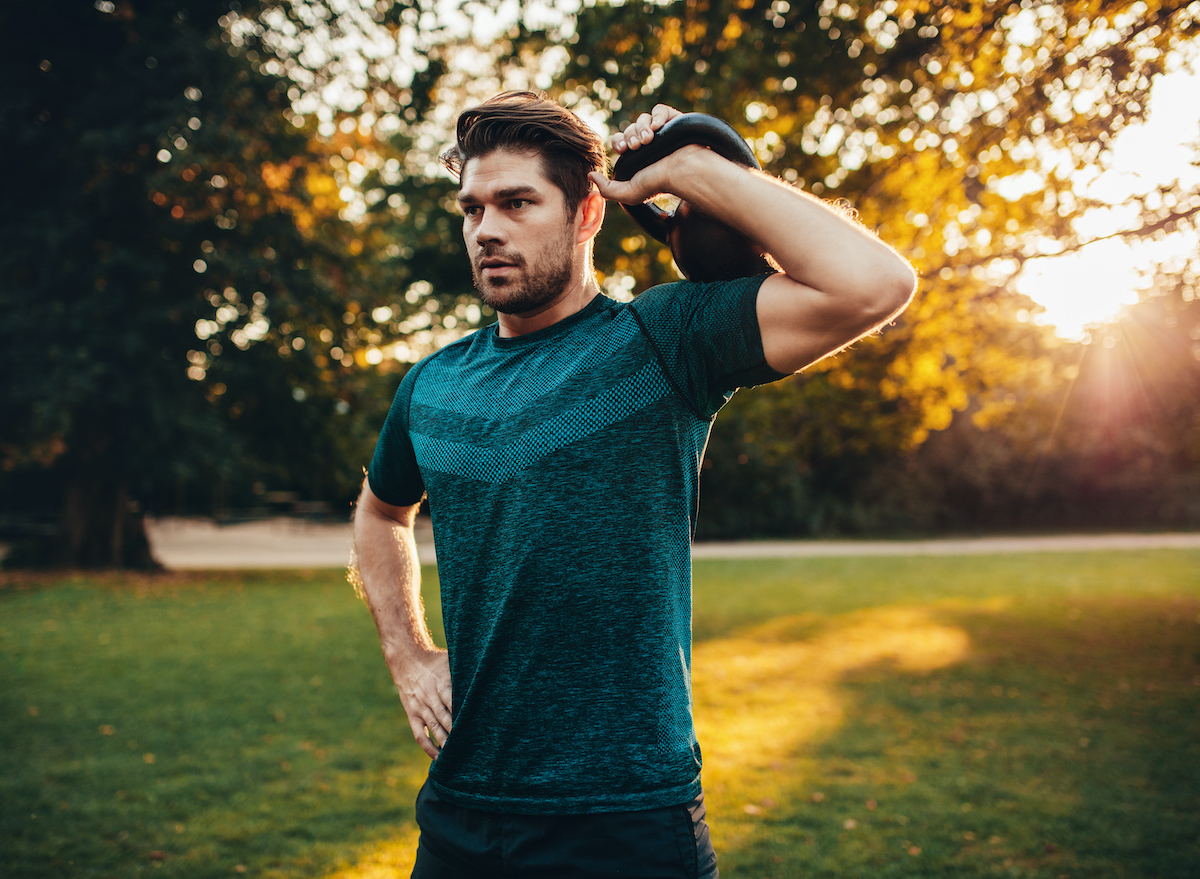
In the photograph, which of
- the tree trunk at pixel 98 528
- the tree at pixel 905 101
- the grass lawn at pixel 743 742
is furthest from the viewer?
the tree trunk at pixel 98 528

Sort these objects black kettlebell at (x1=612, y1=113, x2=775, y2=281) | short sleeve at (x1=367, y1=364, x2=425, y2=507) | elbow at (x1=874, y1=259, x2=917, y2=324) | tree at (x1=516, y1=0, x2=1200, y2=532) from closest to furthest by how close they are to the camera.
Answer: elbow at (x1=874, y1=259, x2=917, y2=324) < black kettlebell at (x1=612, y1=113, x2=775, y2=281) < short sleeve at (x1=367, y1=364, x2=425, y2=507) < tree at (x1=516, y1=0, x2=1200, y2=532)

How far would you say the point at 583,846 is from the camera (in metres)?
1.56

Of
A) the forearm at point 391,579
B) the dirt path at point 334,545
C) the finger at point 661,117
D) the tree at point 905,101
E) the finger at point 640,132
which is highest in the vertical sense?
the tree at point 905,101

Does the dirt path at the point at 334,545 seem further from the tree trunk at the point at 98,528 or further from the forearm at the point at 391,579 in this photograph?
the forearm at the point at 391,579

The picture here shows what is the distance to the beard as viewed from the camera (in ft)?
5.76

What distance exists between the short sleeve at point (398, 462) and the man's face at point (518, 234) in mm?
375

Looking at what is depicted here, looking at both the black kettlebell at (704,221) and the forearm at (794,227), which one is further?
the black kettlebell at (704,221)

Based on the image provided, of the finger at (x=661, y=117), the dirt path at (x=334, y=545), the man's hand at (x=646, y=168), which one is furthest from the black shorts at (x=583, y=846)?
the dirt path at (x=334, y=545)

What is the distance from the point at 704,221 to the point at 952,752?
20.6 ft

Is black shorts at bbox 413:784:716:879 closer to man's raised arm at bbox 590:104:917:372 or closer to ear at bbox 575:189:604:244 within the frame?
man's raised arm at bbox 590:104:917:372

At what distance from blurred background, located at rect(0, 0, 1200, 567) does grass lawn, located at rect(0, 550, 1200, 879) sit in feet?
9.10

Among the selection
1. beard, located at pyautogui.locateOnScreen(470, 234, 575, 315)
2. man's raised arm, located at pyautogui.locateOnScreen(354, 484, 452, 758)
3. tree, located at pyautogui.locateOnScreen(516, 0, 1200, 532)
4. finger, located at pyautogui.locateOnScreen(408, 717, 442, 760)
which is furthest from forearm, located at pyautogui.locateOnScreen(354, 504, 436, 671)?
tree, located at pyautogui.locateOnScreen(516, 0, 1200, 532)

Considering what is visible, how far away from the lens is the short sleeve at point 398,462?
2049mm

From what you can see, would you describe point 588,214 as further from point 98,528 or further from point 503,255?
point 98,528
